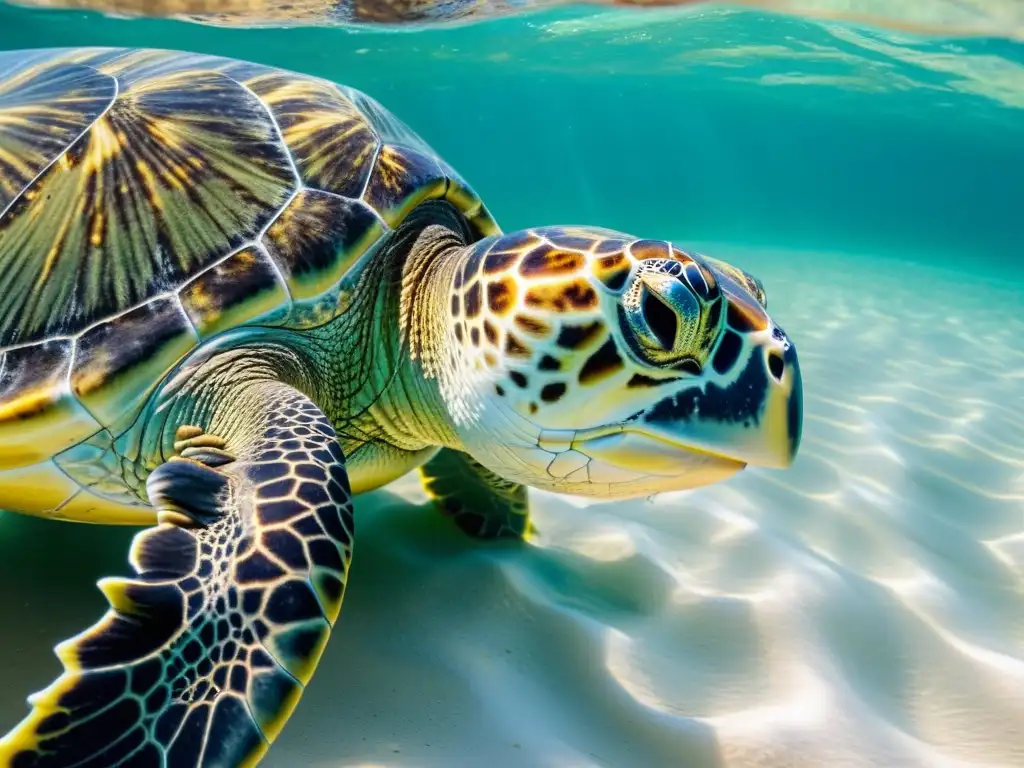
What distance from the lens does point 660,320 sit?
1.39m

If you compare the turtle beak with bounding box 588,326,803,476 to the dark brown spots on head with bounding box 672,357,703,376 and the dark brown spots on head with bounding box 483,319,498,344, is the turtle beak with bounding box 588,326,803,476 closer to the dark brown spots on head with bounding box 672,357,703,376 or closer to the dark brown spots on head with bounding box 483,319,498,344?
the dark brown spots on head with bounding box 672,357,703,376

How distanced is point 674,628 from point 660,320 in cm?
91

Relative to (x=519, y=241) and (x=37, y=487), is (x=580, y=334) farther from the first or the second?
(x=37, y=487)

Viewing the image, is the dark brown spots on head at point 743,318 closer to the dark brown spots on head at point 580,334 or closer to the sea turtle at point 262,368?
the sea turtle at point 262,368

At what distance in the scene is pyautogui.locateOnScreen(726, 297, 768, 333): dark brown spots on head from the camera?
4.69 ft

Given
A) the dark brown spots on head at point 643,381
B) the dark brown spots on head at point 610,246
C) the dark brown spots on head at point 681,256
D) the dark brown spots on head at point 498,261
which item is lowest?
the dark brown spots on head at point 643,381

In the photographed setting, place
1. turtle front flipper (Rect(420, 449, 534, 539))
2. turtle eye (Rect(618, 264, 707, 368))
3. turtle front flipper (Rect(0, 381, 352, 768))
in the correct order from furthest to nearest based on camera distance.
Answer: turtle front flipper (Rect(420, 449, 534, 539)) → turtle eye (Rect(618, 264, 707, 368)) → turtle front flipper (Rect(0, 381, 352, 768))

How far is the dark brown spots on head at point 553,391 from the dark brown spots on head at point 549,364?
32mm

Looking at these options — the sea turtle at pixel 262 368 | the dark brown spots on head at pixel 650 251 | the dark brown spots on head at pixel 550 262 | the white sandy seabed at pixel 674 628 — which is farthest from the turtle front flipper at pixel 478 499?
the dark brown spots on head at pixel 650 251

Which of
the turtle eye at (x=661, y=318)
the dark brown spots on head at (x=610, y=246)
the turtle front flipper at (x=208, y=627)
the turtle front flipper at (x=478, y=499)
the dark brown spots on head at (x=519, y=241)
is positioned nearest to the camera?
the turtle front flipper at (x=208, y=627)

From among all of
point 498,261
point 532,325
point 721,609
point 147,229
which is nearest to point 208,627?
point 532,325

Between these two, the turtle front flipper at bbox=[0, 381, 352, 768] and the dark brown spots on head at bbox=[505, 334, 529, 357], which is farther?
the dark brown spots on head at bbox=[505, 334, 529, 357]

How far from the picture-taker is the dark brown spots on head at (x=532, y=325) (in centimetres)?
144

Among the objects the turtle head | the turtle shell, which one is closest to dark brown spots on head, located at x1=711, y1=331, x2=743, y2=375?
the turtle head
